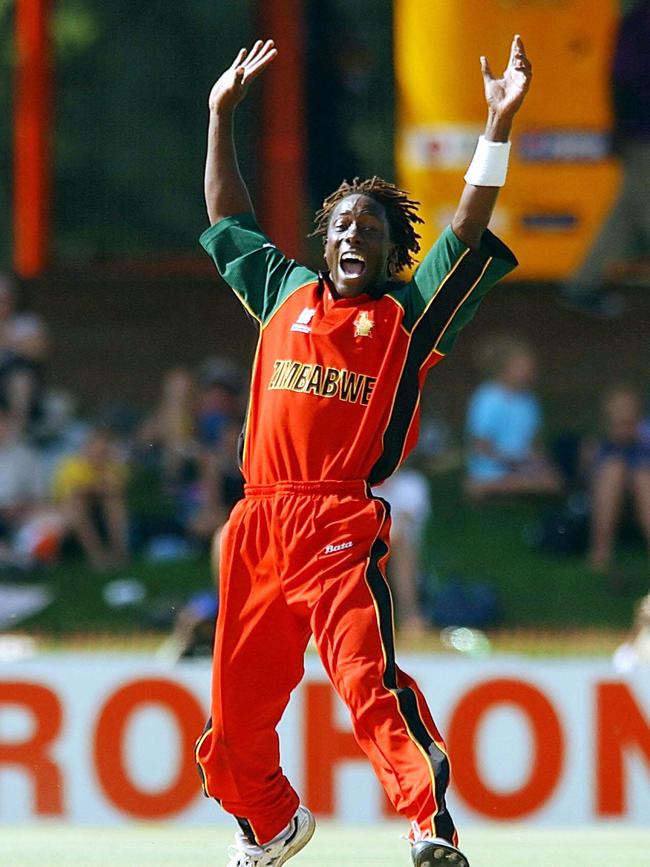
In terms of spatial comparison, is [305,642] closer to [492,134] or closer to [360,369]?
[360,369]

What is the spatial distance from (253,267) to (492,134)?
791 millimetres

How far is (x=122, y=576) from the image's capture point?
403 inches

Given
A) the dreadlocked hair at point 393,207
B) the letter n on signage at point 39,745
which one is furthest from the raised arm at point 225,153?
the letter n on signage at point 39,745

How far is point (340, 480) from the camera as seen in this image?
4.86 metres

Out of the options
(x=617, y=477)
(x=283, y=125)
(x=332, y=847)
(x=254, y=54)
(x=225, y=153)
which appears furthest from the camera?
(x=283, y=125)

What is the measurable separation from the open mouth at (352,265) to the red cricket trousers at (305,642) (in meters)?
0.58

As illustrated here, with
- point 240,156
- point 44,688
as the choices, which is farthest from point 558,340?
point 44,688

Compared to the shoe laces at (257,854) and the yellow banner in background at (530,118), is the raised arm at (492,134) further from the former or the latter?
the yellow banner in background at (530,118)

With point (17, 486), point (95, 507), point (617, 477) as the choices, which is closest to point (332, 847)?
point (617, 477)

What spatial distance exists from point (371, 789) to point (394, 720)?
7.45 ft

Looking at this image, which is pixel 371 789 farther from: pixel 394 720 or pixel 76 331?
pixel 76 331

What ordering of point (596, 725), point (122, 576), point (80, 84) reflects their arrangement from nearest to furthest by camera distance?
point (596, 725) → point (122, 576) → point (80, 84)

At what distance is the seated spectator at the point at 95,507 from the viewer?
1030 cm

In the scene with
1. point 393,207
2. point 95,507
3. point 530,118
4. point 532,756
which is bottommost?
point 532,756
